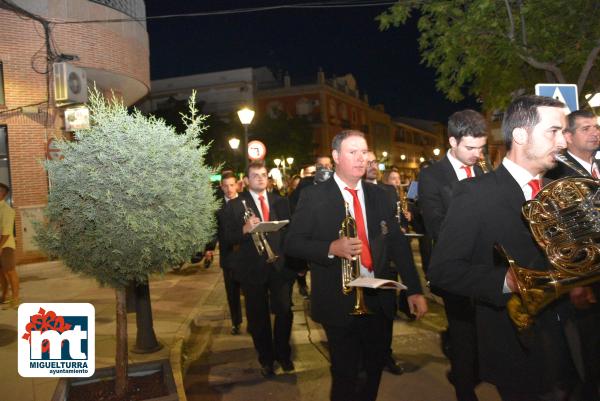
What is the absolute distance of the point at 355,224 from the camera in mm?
3545

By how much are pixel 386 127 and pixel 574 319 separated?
72.0m

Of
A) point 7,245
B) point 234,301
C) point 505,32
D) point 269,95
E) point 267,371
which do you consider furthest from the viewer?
point 269,95

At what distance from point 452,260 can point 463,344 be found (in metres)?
1.98

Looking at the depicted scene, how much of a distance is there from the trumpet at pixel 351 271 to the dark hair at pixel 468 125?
128 cm

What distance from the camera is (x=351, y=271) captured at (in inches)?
136

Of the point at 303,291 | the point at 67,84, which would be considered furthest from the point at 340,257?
the point at 67,84

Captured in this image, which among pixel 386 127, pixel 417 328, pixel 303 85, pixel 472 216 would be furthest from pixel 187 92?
pixel 472 216

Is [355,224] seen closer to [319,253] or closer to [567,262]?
[319,253]

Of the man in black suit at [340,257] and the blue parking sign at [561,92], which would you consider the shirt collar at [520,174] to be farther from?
the blue parking sign at [561,92]

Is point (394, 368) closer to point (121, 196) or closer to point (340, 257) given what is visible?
point (340, 257)

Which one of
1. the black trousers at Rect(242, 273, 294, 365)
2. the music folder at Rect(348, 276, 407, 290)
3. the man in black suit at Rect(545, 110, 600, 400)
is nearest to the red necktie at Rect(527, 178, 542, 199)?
the man in black suit at Rect(545, 110, 600, 400)

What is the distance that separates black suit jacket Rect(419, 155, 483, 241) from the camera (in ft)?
13.6

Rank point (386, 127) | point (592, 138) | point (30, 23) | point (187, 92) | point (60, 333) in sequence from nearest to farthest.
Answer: point (60, 333) → point (592, 138) → point (30, 23) → point (187, 92) → point (386, 127)

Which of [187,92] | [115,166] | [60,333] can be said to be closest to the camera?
[60,333]
